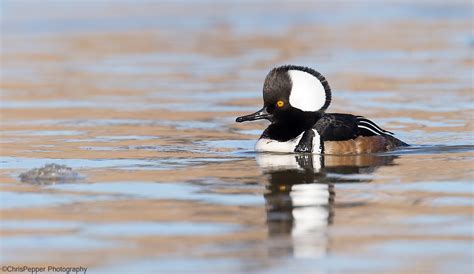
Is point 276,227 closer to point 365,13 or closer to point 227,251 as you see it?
point 227,251

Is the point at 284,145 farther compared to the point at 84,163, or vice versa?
the point at 284,145

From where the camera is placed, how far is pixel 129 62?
68.9ft

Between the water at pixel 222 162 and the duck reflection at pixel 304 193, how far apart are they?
0.07 ft

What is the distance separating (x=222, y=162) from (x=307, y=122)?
105cm

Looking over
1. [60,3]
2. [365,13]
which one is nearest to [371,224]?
[365,13]

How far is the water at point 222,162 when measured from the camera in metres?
6.25

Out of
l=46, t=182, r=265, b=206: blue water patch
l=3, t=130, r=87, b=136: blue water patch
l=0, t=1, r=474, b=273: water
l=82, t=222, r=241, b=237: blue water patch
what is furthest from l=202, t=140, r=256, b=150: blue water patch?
l=82, t=222, r=241, b=237: blue water patch

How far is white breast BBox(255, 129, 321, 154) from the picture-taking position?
33.2 ft

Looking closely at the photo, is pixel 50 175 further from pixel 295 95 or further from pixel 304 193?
pixel 295 95

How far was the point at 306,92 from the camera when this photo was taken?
1026 centimetres

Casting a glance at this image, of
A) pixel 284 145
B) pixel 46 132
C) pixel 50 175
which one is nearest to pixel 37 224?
pixel 50 175

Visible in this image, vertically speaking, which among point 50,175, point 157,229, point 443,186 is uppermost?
point 50,175

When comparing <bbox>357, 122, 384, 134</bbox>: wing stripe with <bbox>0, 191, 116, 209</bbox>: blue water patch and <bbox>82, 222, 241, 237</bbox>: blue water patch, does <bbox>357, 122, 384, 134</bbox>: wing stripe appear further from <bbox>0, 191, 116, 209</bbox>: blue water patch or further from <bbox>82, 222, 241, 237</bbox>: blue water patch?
<bbox>82, 222, 241, 237</bbox>: blue water patch

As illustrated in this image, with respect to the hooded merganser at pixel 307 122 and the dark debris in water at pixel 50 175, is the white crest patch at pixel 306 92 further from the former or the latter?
the dark debris in water at pixel 50 175
